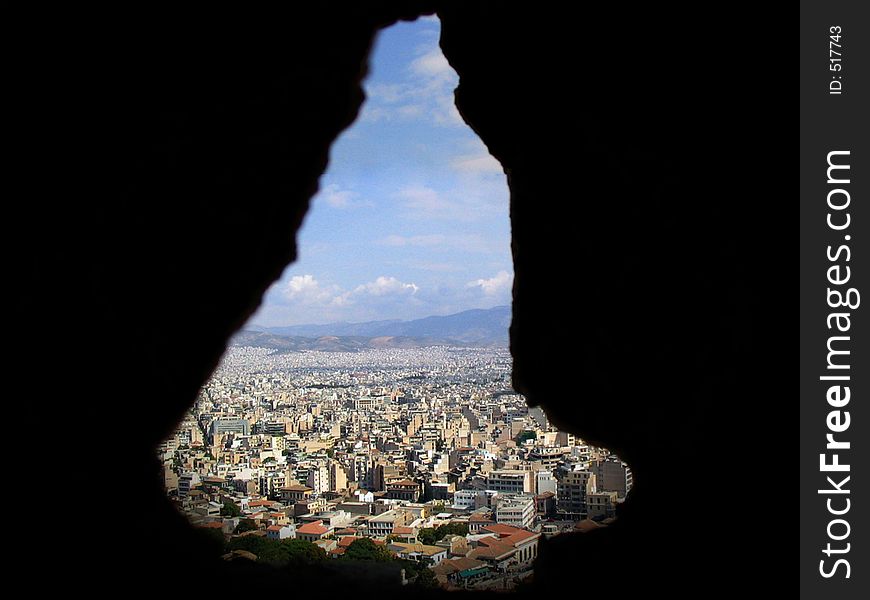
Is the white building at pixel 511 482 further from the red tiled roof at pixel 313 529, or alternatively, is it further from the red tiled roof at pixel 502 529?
the red tiled roof at pixel 313 529

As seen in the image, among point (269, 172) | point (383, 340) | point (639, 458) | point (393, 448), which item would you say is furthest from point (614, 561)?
point (383, 340)

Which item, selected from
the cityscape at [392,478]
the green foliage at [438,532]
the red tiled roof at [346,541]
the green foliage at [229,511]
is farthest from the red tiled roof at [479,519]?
the green foliage at [229,511]

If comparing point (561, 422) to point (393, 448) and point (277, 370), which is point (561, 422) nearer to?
point (393, 448)

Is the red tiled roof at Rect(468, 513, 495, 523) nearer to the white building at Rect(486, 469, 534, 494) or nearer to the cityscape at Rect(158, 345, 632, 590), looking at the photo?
the cityscape at Rect(158, 345, 632, 590)

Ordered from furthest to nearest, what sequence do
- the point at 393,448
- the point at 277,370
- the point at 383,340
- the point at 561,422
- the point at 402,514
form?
the point at 383,340, the point at 277,370, the point at 393,448, the point at 402,514, the point at 561,422

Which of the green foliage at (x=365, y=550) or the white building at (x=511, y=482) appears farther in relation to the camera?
the white building at (x=511, y=482)

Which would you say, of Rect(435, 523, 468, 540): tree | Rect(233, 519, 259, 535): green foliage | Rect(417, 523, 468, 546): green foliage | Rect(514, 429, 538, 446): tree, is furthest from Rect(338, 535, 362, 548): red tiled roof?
Rect(514, 429, 538, 446): tree

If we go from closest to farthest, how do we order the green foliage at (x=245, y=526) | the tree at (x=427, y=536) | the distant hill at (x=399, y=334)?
the green foliage at (x=245, y=526) → the tree at (x=427, y=536) → the distant hill at (x=399, y=334)
